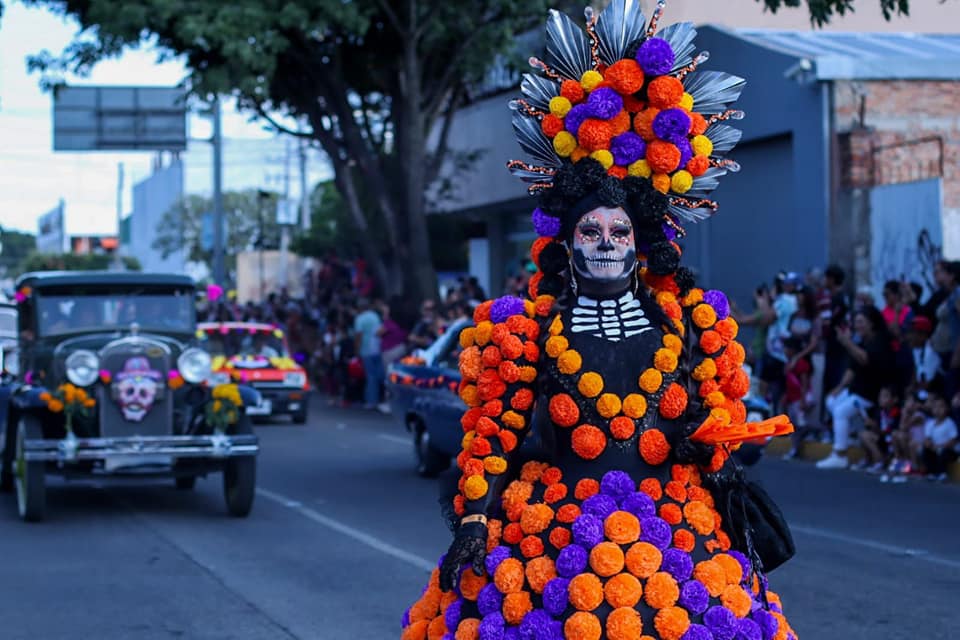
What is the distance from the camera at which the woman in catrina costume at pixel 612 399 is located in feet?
14.2

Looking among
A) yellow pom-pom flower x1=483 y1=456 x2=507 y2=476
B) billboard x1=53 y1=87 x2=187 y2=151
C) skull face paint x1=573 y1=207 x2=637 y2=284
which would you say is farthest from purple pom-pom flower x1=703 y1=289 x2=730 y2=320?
billboard x1=53 y1=87 x2=187 y2=151

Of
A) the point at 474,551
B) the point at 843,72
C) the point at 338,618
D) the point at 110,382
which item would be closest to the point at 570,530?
the point at 474,551

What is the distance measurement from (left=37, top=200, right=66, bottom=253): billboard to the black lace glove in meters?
116

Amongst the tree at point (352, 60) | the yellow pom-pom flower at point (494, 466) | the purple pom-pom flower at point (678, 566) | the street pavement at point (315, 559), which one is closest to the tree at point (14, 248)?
the tree at point (352, 60)

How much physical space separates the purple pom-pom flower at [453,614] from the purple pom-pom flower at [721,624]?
0.76 meters

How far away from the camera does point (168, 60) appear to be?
23.7m

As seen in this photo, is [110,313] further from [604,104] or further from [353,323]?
[353,323]

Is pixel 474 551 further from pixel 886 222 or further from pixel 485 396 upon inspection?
pixel 886 222

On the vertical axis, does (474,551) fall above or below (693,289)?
below

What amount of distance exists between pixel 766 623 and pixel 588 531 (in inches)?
23.9

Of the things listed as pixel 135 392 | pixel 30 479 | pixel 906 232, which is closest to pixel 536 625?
pixel 30 479

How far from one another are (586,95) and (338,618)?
4.13m

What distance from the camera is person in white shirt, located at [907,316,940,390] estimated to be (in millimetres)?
14320

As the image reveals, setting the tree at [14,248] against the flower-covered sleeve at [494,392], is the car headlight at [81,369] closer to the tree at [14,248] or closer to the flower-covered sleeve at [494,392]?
the flower-covered sleeve at [494,392]
